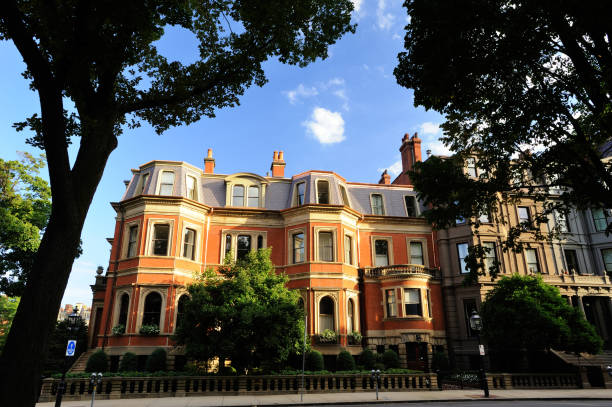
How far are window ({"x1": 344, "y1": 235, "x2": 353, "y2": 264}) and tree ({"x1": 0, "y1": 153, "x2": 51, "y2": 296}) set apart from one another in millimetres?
21186

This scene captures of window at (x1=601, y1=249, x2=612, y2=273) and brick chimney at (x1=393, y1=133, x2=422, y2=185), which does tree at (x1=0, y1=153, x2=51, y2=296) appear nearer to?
brick chimney at (x1=393, y1=133, x2=422, y2=185)

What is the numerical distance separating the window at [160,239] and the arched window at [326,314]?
418 inches

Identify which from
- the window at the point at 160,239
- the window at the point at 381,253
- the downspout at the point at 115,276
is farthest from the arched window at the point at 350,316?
the downspout at the point at 115,276

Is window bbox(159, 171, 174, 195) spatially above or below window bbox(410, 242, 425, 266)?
above

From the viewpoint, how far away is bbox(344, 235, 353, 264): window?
2567 cm

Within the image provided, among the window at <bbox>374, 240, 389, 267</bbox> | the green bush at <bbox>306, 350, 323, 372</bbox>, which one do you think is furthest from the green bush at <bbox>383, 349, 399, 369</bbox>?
the window at <bbox>374, 240, 389, 267</bbox>

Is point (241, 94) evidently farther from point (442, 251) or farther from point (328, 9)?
point (442, 251)

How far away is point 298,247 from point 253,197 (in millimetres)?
5156

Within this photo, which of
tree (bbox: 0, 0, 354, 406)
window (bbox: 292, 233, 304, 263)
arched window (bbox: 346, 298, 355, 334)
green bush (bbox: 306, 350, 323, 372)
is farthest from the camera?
window (bbox: 292, 233, 304, 263)

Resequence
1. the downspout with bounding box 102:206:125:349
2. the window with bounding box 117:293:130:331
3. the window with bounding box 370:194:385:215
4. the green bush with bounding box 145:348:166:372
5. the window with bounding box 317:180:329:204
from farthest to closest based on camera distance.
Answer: the window with bounding box 370:194:385:215, the window with bounding box 317:180:329:204, the window with bounding box 117:293:130:331, the downspout with bounding box 102:206:125:349, the green bush with bounding box 145:348:166:372

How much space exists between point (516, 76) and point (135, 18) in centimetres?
840

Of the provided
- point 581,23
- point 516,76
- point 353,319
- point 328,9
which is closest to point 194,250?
point 353,319

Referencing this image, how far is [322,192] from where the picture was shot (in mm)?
26891

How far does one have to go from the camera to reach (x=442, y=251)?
90.4ft
